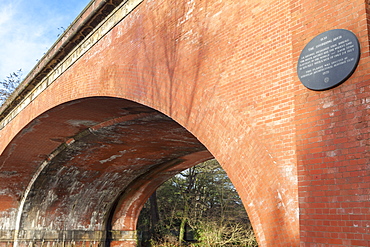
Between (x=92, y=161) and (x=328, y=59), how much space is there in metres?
11.3

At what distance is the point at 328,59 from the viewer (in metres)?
3.28

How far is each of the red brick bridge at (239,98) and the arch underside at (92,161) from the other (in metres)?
0.11

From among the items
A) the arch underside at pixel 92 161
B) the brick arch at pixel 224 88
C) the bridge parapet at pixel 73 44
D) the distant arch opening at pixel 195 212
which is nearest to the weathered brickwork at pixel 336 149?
the brick arch at pixel 224 88

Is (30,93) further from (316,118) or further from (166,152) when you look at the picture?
(316,118)

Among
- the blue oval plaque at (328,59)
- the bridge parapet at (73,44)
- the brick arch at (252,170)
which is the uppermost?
the bridge parapet at (73,44)

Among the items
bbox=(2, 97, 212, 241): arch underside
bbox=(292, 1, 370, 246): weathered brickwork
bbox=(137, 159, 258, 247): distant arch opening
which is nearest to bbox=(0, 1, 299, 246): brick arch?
bbox=(292, 1, 370, 246): weathered brickwork

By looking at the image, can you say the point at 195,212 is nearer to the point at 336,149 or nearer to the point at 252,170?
the point at 252,170

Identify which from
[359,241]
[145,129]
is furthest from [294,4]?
[145,129]

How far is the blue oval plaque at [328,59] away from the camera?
10.2ft

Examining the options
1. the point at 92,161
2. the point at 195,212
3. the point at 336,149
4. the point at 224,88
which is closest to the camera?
the point at 336,149

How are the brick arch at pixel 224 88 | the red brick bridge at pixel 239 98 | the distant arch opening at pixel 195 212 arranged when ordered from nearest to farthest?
1. the red brick bridge at pixel 239 98
2. the brick arch at pixel 224 88
3. the distant arch opening at pixel 195 212

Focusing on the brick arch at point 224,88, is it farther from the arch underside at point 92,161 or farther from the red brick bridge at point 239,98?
the arch underside at point 92,161

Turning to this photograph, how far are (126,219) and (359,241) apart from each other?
15.0 meters

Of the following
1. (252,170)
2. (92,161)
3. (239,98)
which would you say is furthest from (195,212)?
(252,170)
